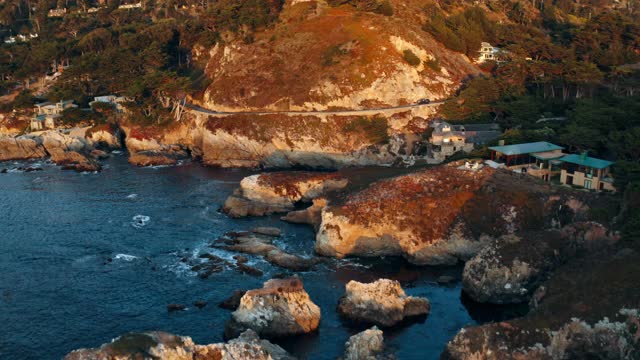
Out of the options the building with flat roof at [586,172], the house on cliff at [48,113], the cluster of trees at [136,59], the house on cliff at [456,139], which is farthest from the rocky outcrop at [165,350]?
the house on cliff at [48,113]

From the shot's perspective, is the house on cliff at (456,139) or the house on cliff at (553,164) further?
the house on cliff at (456,139)

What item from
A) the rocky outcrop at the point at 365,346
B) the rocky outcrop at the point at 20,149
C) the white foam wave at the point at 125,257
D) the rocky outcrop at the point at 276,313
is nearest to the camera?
the rocky outcrop at the point at 365,346

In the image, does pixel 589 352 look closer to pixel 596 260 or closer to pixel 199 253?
pixel 596 260

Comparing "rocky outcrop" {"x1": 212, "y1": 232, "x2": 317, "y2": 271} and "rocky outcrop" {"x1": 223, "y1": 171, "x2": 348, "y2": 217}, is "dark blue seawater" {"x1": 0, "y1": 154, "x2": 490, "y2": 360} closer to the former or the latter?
"rocky outcrop" {"x1": 212, "y1": 232, "x2": 317, "y2": 271}

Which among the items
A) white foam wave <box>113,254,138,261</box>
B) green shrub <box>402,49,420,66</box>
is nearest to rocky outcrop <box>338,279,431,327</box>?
white foam wave <box>113,254,138,261</box>

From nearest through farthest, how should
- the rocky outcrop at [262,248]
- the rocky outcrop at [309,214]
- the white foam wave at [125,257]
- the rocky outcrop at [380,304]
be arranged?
the rocky outcrop at [380,304] → the rocky outcrop at [262,248] → the white foam wave at [125,257] → the rocky outcrop at [309,214]

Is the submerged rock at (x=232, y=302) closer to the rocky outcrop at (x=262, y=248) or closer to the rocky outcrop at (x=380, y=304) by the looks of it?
the rocky outcrop at (x=262, y=248)
